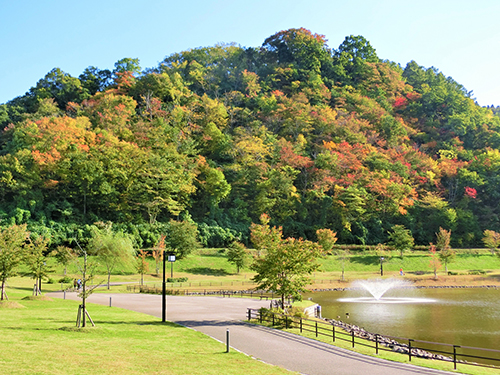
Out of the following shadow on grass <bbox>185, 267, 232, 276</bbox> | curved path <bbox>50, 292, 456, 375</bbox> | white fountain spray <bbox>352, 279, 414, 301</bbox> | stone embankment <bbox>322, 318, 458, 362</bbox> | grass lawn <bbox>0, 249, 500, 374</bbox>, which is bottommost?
white fountain spray <bbox>352, 279, 414, 301</bbox>

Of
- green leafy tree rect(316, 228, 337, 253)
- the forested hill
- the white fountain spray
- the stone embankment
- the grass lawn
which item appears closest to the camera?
the grass lawn

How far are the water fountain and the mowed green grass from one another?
28.2 metres

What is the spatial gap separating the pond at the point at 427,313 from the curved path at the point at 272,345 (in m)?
9.67

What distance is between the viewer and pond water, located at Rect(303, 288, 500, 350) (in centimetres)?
2962

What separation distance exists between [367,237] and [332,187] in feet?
39.9

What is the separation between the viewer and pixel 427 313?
37.9 m

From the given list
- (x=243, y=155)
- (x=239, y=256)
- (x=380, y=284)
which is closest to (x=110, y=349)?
(x=239, y=256)

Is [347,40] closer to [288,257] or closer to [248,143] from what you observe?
[248,143]

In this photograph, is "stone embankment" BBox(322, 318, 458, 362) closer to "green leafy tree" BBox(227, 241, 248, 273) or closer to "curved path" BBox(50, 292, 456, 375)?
"curved path" BBox(50, 292, 456, 375)

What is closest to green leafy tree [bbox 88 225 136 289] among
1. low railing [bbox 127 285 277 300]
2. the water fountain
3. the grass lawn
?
low railing [bbox 127 285 277 300]

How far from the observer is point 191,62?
423ft

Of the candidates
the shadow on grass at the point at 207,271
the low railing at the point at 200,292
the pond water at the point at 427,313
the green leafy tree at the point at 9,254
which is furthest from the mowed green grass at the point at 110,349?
the shadow on grass at the point at 207,271

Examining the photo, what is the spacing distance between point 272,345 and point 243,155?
71.5m

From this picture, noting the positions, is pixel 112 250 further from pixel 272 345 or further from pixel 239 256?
pixel 272 345
